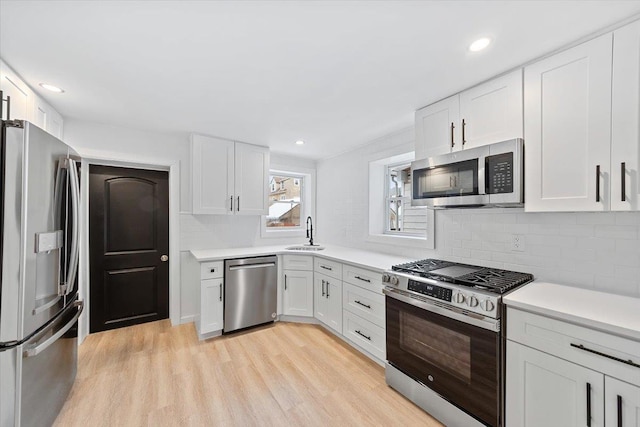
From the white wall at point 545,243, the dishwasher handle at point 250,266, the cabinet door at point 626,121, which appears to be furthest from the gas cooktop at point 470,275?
the dishwasher handle at point 250,266

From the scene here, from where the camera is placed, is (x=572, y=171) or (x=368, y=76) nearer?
(x=572, y=171)

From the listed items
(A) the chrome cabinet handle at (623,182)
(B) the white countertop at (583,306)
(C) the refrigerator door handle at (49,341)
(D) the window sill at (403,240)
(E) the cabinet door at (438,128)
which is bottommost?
(C) the refrigerator door handle at (49,341)

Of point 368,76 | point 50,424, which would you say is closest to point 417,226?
point 368,76

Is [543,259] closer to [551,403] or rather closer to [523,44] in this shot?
[551,403]

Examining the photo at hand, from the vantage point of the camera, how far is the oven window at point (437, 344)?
1.65 meters

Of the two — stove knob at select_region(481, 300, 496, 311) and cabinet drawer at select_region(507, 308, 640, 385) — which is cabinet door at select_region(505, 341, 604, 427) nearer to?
cabinet drawer at select_region(507, 308, 640, 385)

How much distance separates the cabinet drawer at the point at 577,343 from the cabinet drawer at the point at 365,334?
3.64 ft

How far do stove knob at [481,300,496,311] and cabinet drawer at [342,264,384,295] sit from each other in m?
0.86

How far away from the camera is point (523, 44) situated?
152 cm

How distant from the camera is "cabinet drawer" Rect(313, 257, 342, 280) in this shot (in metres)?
2.90

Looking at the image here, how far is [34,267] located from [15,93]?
132 centimetres

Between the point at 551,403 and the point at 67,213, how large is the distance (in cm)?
304

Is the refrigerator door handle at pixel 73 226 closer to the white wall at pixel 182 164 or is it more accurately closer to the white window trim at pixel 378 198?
the white wall at pixel 182 164

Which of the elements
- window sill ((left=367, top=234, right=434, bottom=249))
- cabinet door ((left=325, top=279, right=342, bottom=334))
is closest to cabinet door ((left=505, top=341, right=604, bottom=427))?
window sill ((left=367, top=234, right=434, bottom=249))
